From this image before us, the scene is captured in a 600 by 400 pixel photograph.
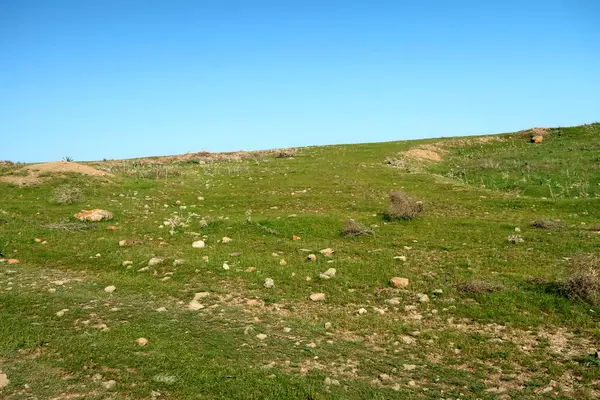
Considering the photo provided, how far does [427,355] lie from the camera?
7.18 metres

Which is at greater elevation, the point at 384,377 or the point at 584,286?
the point at 584,286

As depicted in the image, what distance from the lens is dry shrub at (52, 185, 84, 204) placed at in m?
20.8

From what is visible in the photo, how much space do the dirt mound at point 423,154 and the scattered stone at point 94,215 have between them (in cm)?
2846

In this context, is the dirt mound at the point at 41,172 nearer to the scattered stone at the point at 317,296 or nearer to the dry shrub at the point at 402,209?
the dry shrub at the point at 402,209

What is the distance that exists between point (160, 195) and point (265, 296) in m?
15.7

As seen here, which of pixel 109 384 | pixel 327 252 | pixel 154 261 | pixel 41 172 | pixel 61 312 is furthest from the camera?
pixel 41 172

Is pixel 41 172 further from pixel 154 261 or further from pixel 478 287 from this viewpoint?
pixel 478 287

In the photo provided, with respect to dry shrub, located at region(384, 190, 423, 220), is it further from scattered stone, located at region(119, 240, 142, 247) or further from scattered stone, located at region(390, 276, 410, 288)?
scattered stone, located at region(119, 240, 142, 247)

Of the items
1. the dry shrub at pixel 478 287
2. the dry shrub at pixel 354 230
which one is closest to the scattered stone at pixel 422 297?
the dry shrub at pixel 478 287

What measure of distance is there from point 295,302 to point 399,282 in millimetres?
2643

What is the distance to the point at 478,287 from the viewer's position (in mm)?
9539

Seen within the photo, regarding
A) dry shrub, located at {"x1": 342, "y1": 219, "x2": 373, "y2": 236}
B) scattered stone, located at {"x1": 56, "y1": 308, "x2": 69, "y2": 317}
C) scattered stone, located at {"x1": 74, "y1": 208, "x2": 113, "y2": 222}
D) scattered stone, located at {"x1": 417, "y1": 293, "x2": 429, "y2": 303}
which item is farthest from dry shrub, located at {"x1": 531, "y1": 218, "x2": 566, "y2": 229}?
scattered stone, located at {"x1": 74, "y1": 208, "x2": 113, "y2": 222}

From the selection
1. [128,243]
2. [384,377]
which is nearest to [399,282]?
[384,377]

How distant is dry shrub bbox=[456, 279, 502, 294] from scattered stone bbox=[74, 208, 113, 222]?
14.4 m
